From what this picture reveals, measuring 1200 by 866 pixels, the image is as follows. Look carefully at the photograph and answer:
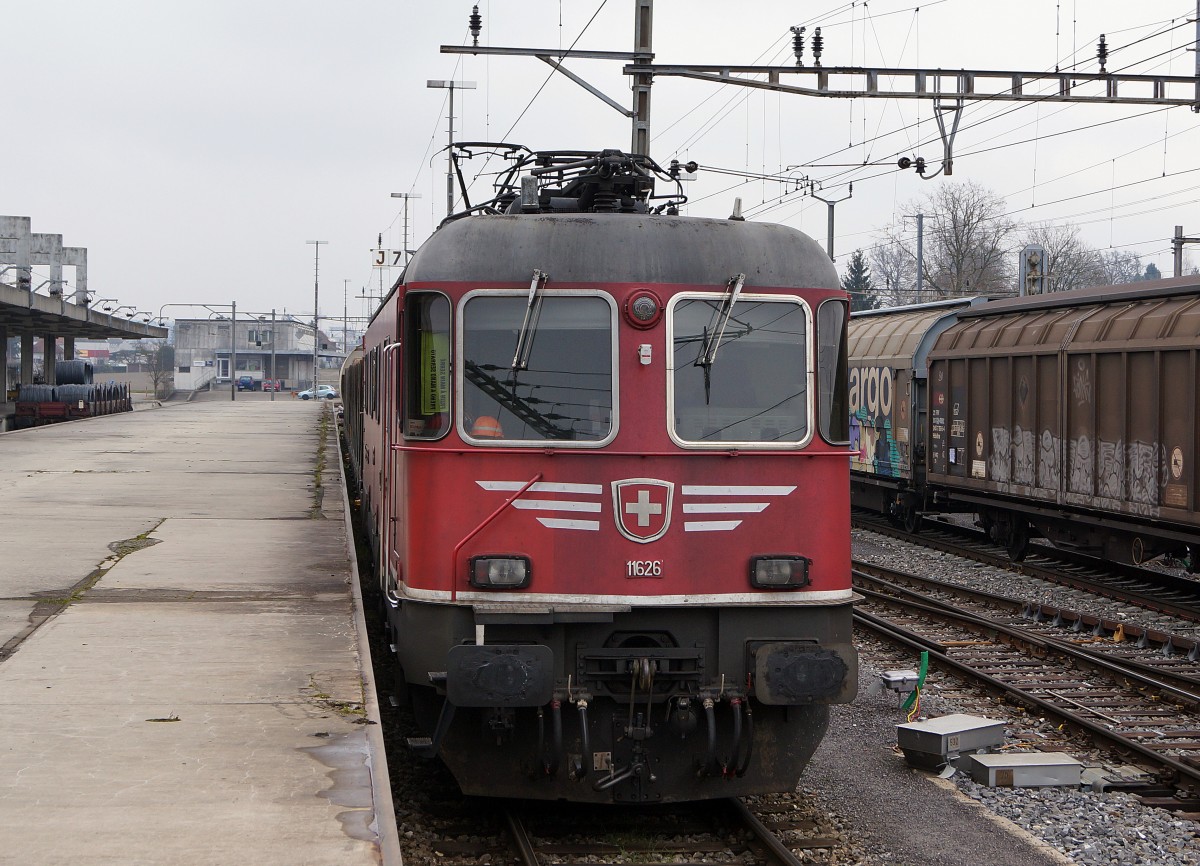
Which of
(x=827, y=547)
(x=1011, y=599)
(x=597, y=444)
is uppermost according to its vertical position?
(x=597, y=444)

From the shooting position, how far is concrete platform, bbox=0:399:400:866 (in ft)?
16.1

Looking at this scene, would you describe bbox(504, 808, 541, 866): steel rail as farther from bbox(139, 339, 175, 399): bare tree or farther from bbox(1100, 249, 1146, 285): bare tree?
bbox(139, 339, 175, 399): bare tree

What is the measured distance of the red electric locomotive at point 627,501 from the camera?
651 cm

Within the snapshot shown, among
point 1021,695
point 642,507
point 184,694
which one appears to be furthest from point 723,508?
point 1021,695

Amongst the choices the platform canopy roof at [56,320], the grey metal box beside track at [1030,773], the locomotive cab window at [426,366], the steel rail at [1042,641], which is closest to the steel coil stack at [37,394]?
the platform canopy roof at [56,320]

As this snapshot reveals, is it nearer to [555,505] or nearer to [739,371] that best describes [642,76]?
[739,371]

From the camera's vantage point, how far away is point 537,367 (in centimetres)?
668

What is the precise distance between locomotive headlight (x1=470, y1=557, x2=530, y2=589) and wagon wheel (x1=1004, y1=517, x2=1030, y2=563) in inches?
480

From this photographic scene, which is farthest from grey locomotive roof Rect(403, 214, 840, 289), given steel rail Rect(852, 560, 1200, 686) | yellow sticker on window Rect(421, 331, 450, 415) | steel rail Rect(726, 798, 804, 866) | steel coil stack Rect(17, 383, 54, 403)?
steel coil stack Rect(17, 383, 54, 403)

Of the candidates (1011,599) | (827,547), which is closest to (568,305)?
(827,547)

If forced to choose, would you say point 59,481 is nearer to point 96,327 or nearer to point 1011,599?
point 1011,599

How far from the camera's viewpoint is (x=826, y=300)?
694cm

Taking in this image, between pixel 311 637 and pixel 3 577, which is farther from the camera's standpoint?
pixel 3 577

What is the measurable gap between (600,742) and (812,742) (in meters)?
1.14
